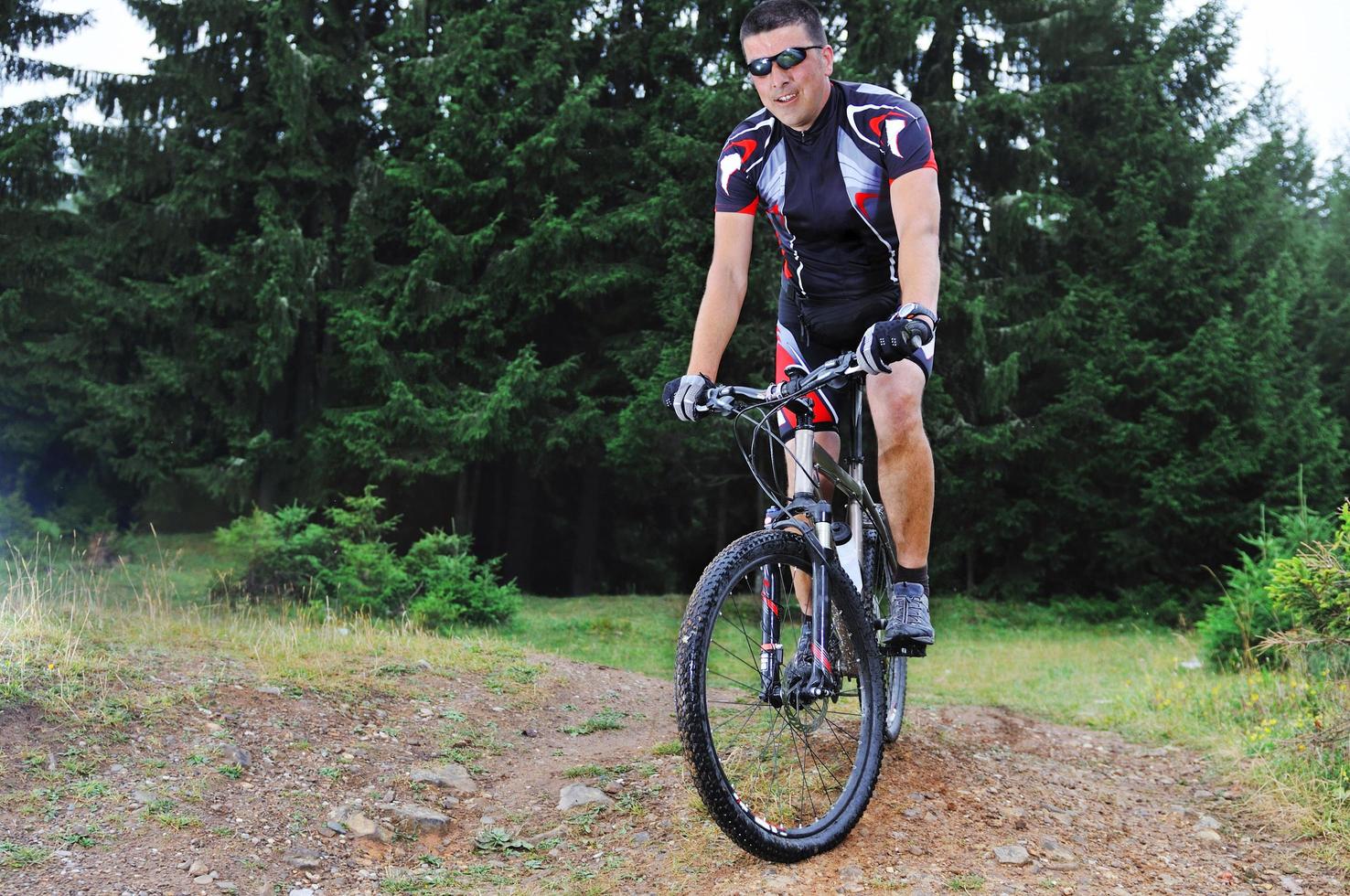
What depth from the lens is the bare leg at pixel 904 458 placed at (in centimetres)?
331

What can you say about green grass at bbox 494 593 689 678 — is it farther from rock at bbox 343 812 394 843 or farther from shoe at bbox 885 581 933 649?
shoe at bbox 885 581 933 649

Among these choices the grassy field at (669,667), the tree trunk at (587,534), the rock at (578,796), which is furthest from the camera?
the tree trunk at (587,534)

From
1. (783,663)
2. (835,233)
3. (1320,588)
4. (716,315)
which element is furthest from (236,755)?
(1320,588)

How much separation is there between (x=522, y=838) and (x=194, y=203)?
46.0 feet

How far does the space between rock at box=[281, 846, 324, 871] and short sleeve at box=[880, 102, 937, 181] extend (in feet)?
9.02

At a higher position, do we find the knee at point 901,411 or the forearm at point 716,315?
the forearm at point 716,315

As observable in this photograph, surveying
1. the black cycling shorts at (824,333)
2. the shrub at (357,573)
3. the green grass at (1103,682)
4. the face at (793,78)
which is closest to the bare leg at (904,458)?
the black cycling shorts at (824,333)

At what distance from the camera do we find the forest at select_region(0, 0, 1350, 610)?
14258 mm

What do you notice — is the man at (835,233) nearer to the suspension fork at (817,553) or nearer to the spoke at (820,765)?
the suspension fork at (817,553)

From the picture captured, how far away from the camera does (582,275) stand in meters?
14.2

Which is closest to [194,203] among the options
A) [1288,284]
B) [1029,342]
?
[1029,342]

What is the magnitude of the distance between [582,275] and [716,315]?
11.0 metres

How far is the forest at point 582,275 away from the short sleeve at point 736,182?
9.88 metres

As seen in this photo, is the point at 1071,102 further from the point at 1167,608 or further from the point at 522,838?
A: the point at 522,838
